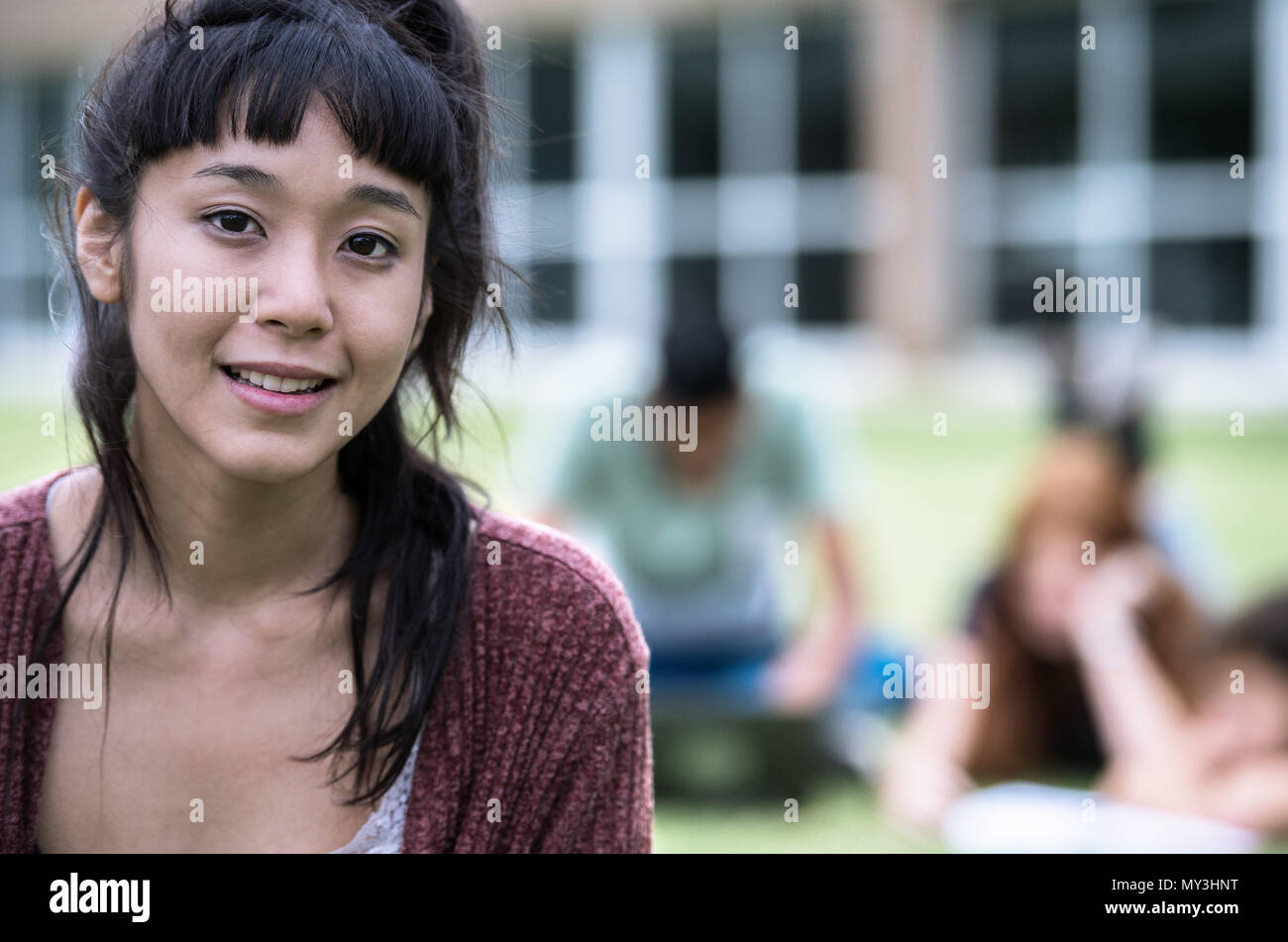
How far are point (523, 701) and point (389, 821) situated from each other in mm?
236

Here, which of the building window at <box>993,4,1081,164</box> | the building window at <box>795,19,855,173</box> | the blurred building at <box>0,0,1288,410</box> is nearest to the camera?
the blurred building at <box>0,0,1288,410</box>

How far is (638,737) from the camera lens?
1.87 m

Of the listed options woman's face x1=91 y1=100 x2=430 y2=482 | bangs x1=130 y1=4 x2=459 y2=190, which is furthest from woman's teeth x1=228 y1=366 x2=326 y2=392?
bangs x1=130 y1=4 x2=459 y2=190

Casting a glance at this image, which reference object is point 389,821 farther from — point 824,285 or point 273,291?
point 824,285

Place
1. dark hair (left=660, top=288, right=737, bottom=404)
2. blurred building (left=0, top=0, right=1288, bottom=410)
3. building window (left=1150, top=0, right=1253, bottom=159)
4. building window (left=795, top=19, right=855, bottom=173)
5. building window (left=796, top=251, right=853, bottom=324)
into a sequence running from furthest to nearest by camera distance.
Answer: building window (left=796, top=251, right=853, bottom=324), building window (left=795, top=19, right=855, bottom=173), blurred building (left=0, top=0, right=1288, bottom=410), building window (left=1150, top=0, right=1253, bottom=159), dark hair (left=660, top=288, right=737, bottom=404)

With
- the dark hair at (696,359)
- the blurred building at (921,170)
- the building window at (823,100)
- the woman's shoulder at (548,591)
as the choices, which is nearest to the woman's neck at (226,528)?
the woman's shoulder at (548,591)

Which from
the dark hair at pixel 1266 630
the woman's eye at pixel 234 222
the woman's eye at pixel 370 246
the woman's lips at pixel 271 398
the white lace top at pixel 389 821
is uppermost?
the woman's eye at pixel 234 222

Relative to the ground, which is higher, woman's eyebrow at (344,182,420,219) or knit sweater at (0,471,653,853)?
woman's eyebrow at (344,182,420,219)

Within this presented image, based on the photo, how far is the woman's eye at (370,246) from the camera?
1649 mm

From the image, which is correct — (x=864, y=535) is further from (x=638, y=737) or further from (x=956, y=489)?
(x=638, y=737)

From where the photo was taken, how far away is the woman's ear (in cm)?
175

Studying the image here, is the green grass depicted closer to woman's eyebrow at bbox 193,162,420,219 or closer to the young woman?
the young woman

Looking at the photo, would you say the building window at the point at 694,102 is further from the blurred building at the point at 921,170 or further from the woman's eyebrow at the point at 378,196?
the woman's eyebrow at the point at 378,196
